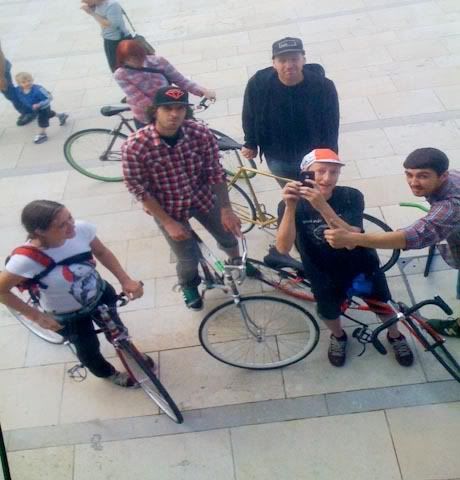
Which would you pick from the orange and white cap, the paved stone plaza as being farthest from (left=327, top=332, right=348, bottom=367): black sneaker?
the orange and white cap

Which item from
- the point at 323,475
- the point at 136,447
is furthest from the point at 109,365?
the point at 323,475

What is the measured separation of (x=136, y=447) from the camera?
123 inches

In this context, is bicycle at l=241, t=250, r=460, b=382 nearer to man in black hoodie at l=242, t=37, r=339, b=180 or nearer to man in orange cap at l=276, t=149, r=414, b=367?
man in orange cap at l=276, t=149, r=414, b=367

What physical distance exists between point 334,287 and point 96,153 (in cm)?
373

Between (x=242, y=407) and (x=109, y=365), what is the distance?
972 mm

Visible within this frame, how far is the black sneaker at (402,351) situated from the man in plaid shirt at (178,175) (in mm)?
1342

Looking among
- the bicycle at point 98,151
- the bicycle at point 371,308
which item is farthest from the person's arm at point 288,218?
the bicycle at point 98,151

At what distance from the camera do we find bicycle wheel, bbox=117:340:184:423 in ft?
9.58

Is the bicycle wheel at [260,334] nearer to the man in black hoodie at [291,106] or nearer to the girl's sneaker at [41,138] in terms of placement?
the man in black hoodie at [291,106]

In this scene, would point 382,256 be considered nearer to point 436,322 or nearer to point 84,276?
point 436,322

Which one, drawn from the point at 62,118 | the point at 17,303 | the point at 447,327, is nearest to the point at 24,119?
the point at 62,118

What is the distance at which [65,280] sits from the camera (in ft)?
8.73

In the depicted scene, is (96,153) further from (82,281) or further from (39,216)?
(39,216)

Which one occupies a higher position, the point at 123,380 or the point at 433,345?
the point at 433,345
